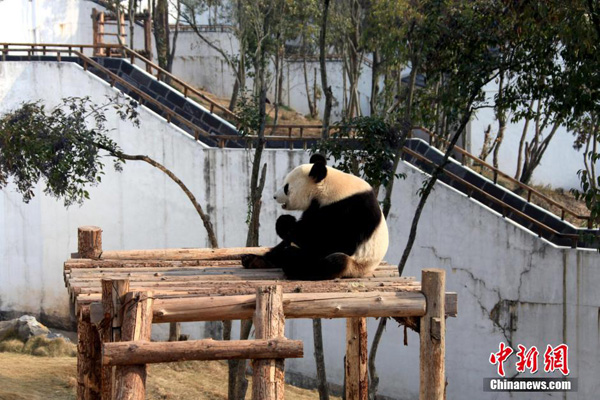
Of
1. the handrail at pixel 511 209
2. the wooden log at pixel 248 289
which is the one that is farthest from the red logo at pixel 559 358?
the wooden log at pixel 248 289

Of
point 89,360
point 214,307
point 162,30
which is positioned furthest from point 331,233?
point 162,30

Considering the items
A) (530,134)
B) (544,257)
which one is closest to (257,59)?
(530,134)

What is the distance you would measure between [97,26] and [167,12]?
176 inches

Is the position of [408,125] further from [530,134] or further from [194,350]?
[530,134]

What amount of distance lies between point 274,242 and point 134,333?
8.28m

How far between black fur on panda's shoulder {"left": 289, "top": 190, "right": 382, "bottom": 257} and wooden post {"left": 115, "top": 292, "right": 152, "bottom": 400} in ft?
5.51

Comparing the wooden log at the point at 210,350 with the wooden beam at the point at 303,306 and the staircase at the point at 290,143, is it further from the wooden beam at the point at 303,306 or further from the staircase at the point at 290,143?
the staircase at the point at 290,143

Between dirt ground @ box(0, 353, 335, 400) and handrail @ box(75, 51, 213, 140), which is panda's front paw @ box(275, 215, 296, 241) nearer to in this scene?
dirt ground @ box(0, 353, 335, 400)

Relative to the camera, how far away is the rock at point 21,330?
39.4 feet

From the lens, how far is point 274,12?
A: 18266 millimetres

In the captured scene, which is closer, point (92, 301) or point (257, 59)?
point (92, 301)

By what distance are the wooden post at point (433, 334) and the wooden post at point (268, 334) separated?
40.2 inches

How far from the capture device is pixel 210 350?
170 inches

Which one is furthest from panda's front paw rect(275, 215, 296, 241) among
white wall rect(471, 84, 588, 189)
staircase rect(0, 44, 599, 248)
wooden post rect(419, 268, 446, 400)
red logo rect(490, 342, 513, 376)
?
white wall rect(471, 84, 588, 189)
